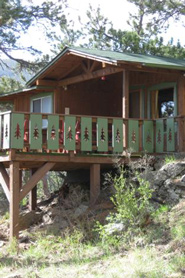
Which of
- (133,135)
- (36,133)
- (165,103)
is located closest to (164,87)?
(165,103)

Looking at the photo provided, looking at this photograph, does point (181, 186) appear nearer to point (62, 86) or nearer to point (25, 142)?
point (25, 142)

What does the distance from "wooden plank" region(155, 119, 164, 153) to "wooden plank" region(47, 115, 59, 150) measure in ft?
10.3

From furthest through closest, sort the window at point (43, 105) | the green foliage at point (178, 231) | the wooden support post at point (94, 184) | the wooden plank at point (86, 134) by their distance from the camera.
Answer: the window at point (43, 105), the wooden support post at point (94, 184), the wooden plank at point (86, 134), the green foliage at point (178, 231)

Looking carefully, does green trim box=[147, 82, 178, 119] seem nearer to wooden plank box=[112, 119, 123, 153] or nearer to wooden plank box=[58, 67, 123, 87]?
wooden plank box=[58, 67, 123, 87]

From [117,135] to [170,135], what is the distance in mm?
1617

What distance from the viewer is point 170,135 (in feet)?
51.0

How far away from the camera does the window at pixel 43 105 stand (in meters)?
19.2

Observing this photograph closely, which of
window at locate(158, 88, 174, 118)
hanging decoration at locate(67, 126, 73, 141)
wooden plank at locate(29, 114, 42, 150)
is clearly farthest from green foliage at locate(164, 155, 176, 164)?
wooden plank at locate(29, 114, 42, 150)

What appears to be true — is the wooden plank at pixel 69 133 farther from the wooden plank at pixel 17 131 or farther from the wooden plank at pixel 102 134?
the wooden plank at pixel 17 131

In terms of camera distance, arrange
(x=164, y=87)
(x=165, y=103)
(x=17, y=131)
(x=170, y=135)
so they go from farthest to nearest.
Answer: (x=165, y=103) → (x=164, y=87) → (x=170, y=135) → (x=17, y=131)

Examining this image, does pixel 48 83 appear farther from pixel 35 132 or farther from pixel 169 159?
pixel 169 159

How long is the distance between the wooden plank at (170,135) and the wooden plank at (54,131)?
3343 mm

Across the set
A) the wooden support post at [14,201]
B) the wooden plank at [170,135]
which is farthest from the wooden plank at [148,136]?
the wooden support post at [14,201]

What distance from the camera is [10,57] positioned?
1121 inches
